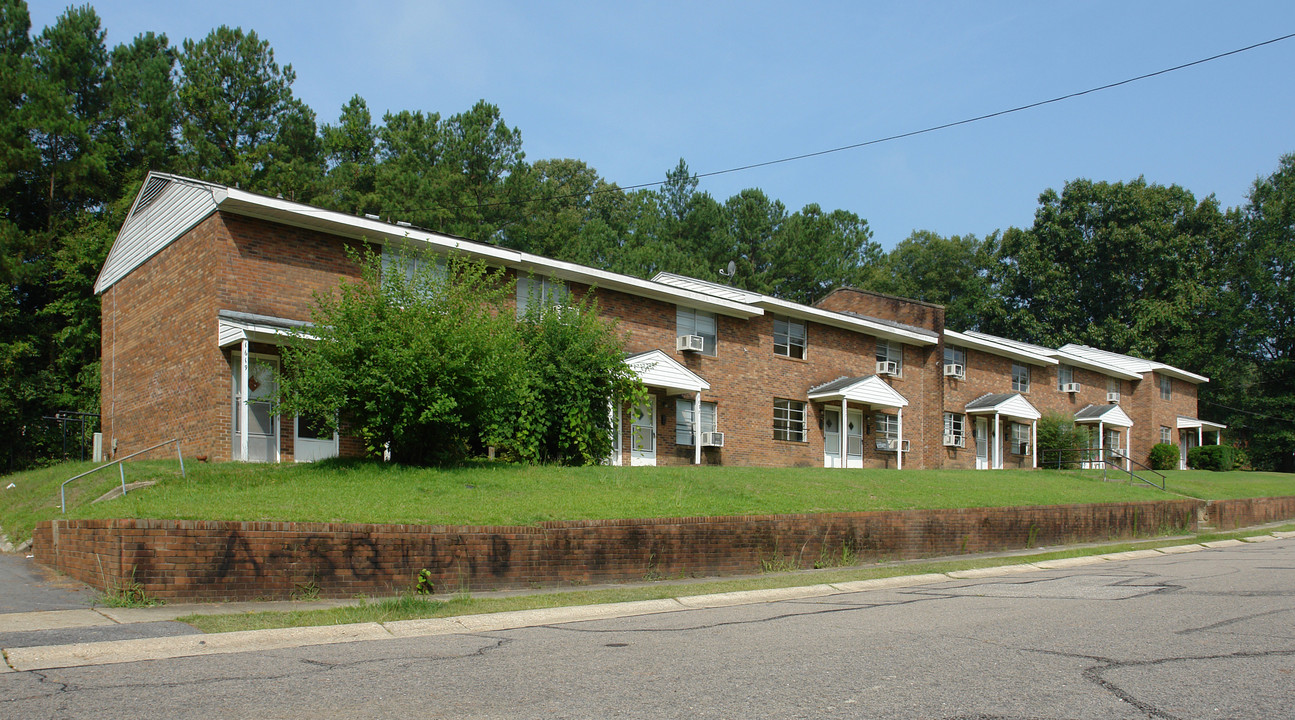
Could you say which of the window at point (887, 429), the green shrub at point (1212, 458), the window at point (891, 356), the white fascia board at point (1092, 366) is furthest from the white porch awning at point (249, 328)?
the green shrub at point (1212, 458)

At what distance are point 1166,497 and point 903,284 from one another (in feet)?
141

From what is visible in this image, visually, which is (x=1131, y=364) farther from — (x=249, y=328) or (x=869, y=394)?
(x=249, y=328)

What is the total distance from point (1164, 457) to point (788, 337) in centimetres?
2481

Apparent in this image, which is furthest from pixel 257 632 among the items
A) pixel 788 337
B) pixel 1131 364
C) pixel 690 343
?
pixel 1131 364

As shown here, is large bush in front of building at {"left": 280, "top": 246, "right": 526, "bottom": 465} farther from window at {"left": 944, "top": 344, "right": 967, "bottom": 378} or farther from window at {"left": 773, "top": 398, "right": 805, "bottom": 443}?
window at {"left": 944, "top": 344, "right": 967, "bottom": 378}

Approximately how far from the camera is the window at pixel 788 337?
29.9 metres

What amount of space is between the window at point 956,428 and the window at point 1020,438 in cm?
364

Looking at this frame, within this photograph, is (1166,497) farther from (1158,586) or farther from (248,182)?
(248,182)

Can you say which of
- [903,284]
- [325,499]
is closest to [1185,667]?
[325,499]

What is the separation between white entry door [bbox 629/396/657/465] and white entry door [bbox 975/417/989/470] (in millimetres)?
16920

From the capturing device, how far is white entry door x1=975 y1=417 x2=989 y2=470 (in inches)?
1469

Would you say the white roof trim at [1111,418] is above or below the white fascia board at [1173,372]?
below

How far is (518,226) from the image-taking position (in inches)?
1887

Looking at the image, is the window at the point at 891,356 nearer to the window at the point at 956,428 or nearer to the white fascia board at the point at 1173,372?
the window at the point at 956,428
